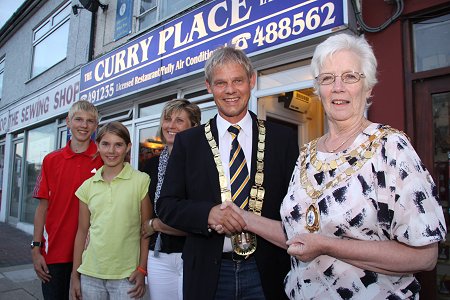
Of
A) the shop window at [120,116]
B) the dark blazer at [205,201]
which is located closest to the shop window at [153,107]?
the shop window at [120,116]

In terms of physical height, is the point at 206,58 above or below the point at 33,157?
above

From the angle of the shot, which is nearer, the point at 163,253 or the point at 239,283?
the point at 239,283

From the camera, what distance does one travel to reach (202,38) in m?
4.96

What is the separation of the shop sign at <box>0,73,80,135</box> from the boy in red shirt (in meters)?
5.70

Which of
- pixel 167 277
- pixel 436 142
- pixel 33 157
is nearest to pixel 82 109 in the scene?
pixel 167 277

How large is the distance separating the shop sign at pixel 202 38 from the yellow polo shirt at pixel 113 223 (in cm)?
237

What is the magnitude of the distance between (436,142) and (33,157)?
1094cm

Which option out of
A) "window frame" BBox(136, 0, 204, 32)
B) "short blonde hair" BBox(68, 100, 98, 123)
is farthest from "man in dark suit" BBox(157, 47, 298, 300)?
"window frame" BBox(136, 0, 204, 32)

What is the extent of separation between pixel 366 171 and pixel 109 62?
6.57m

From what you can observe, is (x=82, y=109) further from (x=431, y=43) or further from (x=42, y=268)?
(x=431, y=43)

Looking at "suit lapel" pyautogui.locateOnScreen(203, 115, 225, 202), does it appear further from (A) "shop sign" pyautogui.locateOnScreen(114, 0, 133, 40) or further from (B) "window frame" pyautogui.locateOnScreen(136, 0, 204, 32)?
(A) "shop sign" pyautogui.locateOnScreen(114, 0, 133, 40)

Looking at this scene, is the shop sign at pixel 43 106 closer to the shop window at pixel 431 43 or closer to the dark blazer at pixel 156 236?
the dark blazer at pixel 156 236

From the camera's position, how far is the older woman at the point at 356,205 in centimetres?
116

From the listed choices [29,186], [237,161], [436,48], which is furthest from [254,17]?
[29,186]
